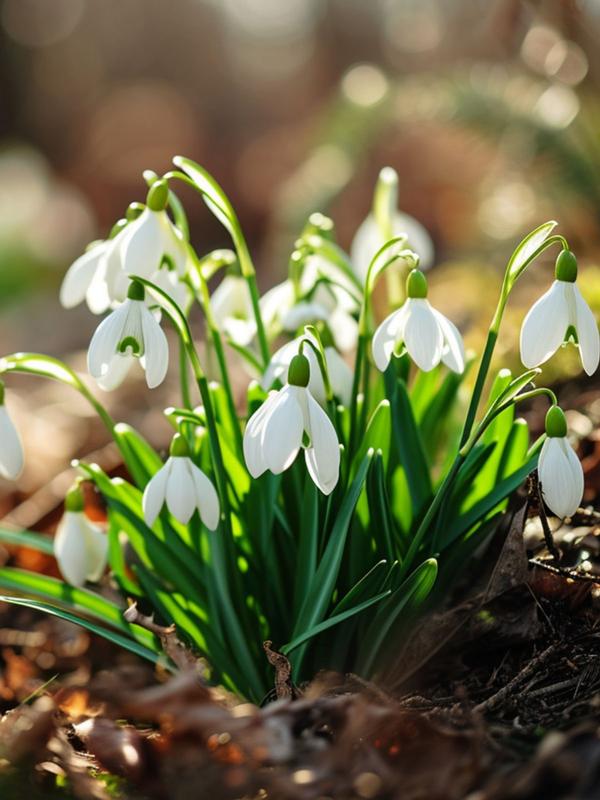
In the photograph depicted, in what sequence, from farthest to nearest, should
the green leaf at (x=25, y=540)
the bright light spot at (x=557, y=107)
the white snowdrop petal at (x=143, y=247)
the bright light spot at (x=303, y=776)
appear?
the bright light spot at (x=557, y=107), the green leaf at (x=25, y=540), the white snowdrop petal at (x=143, y=247), the bright light spot at (x=303, y=776)

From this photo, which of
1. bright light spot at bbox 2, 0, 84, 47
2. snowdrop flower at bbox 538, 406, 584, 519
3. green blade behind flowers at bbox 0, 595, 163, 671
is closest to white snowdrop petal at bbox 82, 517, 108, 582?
green blade behind flowers at bbox 0, 595, 163, 671

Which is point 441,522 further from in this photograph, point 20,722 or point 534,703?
point 20,722

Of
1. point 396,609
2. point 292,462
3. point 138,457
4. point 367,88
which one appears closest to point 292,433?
point 292,462

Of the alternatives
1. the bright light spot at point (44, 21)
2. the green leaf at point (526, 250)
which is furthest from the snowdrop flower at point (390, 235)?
the bright light spot at point (44, 21)

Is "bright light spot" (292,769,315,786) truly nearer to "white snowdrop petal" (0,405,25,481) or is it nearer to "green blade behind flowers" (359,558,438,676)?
"green blade behind flowers" (359,558,438,676)

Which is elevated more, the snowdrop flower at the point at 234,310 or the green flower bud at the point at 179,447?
the snowdrop flower at the point at 234,310

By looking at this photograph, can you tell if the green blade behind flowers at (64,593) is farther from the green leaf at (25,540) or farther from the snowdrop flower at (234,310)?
the snowdrop flower at (234,310)
